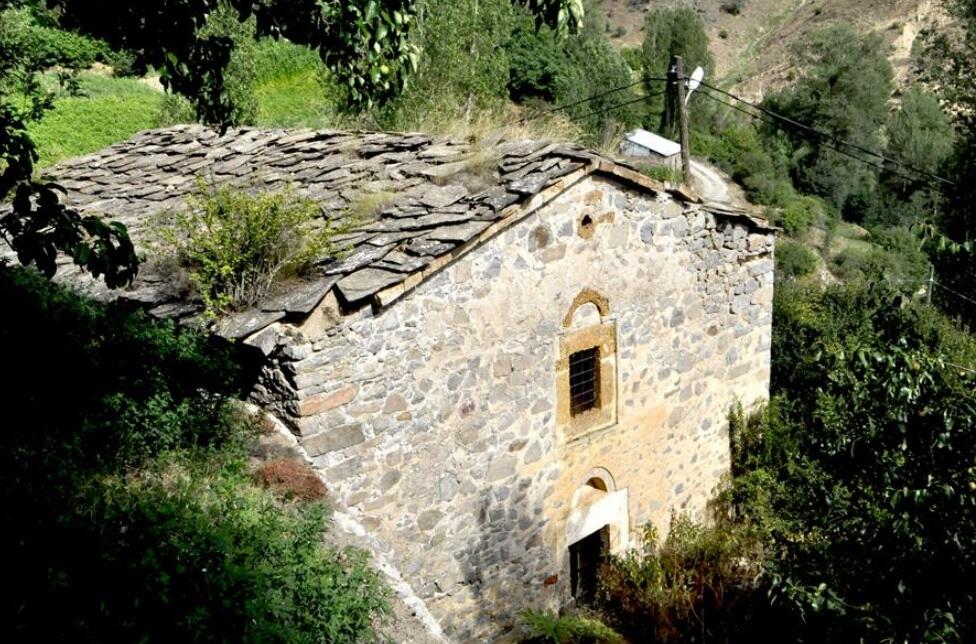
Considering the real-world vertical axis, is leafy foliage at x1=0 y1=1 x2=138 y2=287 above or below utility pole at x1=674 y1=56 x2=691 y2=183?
above

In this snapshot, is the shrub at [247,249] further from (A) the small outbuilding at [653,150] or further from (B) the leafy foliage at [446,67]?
(A) the small outbuilding at [653,150]

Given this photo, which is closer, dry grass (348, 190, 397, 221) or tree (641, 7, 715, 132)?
dry grass (348, 190, 397, 221)

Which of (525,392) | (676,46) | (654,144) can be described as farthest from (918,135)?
(525,392)

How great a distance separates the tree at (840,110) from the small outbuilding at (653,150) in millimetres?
9597

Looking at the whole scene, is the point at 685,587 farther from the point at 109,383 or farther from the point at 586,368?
the point at 109,383

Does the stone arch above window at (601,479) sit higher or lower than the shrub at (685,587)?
higher

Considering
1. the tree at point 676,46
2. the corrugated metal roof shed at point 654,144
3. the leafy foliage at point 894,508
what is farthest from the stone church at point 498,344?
the tree at point 676,46

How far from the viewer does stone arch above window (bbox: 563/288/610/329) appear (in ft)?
24.3

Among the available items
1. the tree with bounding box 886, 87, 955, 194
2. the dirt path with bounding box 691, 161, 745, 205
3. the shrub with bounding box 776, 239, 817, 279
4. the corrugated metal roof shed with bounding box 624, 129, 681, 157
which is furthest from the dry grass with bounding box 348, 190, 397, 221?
the tree with bounding box 886, 87, 955, 194

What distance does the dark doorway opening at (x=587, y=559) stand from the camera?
8.45 m

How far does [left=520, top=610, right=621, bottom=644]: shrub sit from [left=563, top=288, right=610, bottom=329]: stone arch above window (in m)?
2.58

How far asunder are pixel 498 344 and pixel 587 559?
3108 mm

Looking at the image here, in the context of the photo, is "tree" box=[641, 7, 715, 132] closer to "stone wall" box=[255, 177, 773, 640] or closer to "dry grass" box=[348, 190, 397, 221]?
"stone wall" box=[255, 177, 773, 640]

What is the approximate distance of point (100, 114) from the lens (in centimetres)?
2022
